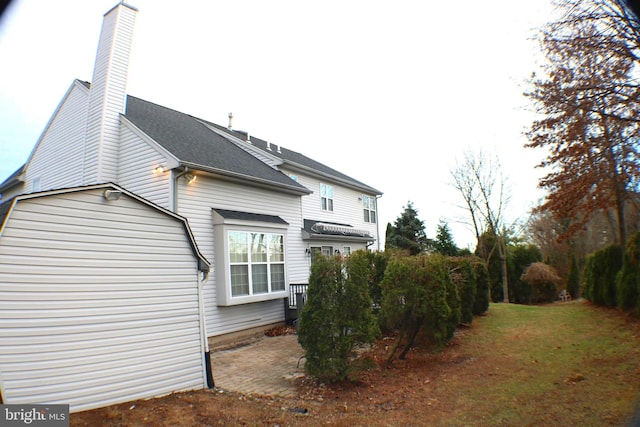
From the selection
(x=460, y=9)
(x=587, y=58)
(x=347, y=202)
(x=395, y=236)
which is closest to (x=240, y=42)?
(x=460, y=9)

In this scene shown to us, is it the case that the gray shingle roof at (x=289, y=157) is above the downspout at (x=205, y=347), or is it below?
above


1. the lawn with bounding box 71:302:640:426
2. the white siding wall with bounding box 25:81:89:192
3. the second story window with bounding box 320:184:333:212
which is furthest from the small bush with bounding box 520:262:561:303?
the white siding wall with bounding box 25:81:89:192

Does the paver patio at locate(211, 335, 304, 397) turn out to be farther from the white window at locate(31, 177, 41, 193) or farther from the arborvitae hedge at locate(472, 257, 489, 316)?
the white window at locate(31, 177, 41, 193)

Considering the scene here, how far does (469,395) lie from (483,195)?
54.0ft

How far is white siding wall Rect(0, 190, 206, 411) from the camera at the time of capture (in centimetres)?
444

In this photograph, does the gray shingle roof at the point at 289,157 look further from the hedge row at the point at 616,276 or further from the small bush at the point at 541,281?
the hedge row at the point at 616,276

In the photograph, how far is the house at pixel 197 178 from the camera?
10133mm

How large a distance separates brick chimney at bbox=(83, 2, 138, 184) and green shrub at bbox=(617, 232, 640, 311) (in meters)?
14.2

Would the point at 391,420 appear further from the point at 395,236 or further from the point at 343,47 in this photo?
the point at 395,236

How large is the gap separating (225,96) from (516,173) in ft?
52.3

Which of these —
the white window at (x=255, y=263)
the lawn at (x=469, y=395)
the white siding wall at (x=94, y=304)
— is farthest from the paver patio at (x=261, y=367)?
the white window at (x=255, y=263)

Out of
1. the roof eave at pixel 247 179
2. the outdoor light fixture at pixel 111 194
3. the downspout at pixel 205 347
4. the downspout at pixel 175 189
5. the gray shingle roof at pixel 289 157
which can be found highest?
the gray shingle roof at pixel 289 157

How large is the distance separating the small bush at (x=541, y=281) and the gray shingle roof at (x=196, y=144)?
12.1 meters

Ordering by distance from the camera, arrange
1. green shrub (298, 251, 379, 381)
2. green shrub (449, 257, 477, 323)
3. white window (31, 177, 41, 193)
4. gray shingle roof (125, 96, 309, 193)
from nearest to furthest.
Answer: green shrub (298, 251, 379, 381) → green shrub (449, 257, 477, 323) → gray shingle roof (125, 96, 309, 193) → white window (31, 177, 41, 193)
